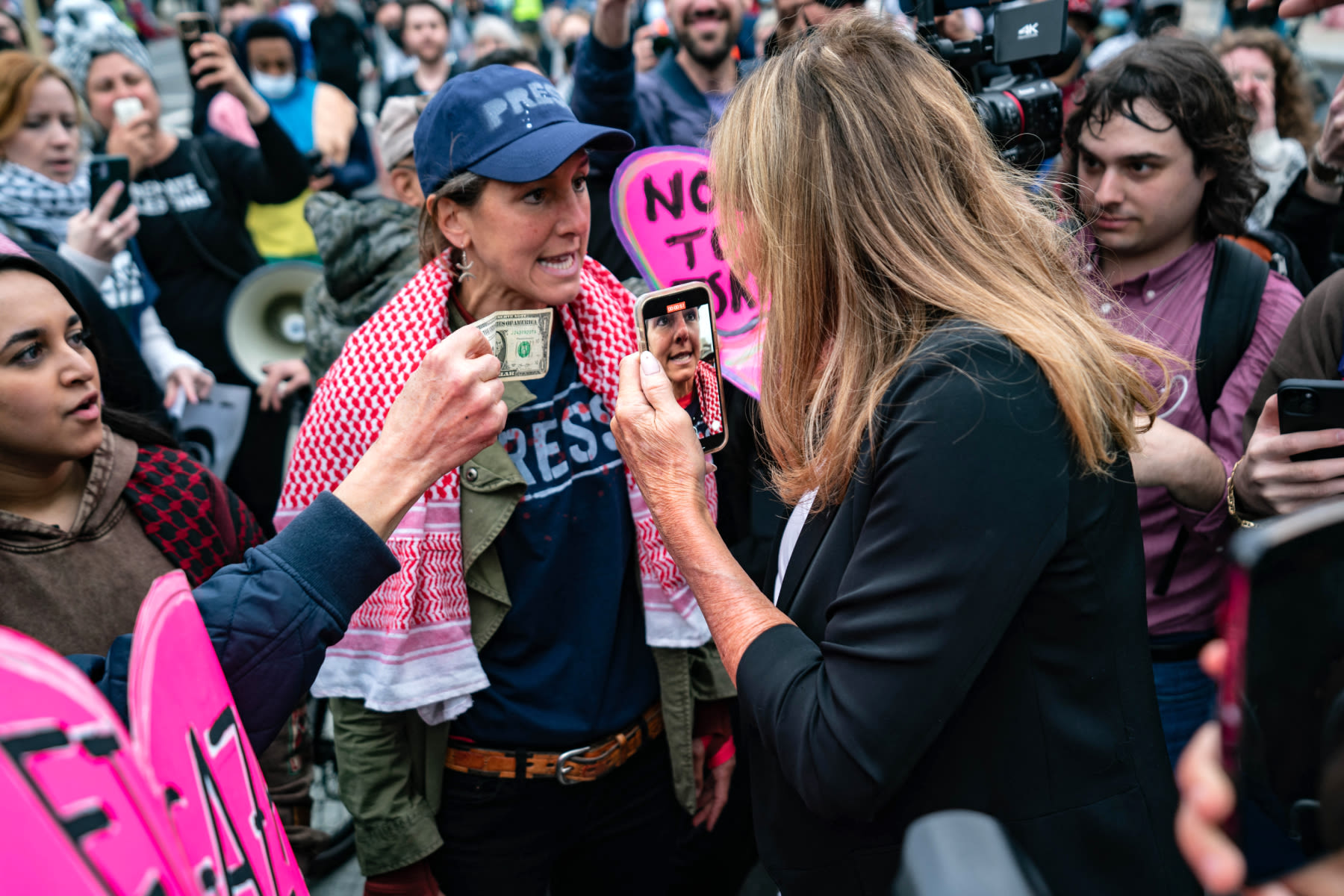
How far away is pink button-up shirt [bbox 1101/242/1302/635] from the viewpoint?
1962mm

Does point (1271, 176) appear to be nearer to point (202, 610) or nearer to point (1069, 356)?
point (1069, 356)

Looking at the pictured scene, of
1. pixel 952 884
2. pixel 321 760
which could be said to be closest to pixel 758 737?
A: pixel 952 884

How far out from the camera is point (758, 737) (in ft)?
4.48

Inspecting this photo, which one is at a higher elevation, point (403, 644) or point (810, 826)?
point (403, 644)

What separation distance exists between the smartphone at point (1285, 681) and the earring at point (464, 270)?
1519 millimetres

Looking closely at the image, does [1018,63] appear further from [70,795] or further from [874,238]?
[70,795]

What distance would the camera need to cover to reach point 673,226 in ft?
6.99

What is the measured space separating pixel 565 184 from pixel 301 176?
9.24ft

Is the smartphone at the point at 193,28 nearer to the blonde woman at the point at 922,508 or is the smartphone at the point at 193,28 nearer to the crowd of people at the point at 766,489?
the crowd of people at the point at 766,489

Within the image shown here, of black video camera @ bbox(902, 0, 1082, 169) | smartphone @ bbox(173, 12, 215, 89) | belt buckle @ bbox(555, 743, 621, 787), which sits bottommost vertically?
belt buckle @ bbox(555, 743, 621, 787)

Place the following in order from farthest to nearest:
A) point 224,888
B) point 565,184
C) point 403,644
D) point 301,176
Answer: point 301,176 → point 565,184 → point 403,644 → point 224,888

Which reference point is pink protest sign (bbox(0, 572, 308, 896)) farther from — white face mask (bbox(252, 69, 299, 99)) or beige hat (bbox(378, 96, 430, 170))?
white face mask (bbox(252, 69, 299, 99))

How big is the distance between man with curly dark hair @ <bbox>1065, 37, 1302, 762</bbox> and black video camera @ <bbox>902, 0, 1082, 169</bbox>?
0.15m

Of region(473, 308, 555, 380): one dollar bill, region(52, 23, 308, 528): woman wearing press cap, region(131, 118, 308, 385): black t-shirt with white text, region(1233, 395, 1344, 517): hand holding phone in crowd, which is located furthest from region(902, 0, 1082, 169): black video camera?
region(131, 118, 308, 385): black t-shirt with white text
